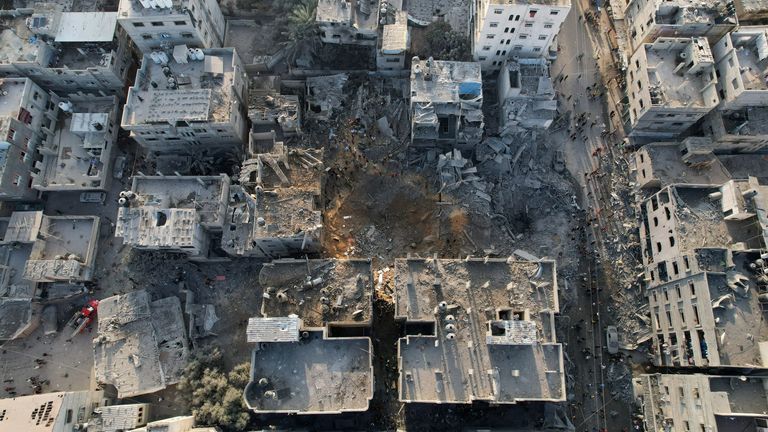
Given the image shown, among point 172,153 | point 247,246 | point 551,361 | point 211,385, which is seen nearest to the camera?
point 551,361

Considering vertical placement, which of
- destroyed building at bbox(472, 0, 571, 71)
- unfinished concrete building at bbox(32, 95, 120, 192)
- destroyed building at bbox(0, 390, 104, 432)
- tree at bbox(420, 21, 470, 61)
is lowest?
destroyed building at bbox(0, 390, 104, 432)

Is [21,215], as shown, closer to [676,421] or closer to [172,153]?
[172,153]

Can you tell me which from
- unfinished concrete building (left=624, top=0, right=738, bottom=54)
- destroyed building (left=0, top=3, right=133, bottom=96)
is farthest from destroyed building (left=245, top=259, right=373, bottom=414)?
unfinished concrete building (left=624, top=0, right=738, bottom=54)

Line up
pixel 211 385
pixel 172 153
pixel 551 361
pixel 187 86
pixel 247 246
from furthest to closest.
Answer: pixel 172 153 → pixel 187 86 → pixel 247 246 → pixel 211 385 → pixel 551 361

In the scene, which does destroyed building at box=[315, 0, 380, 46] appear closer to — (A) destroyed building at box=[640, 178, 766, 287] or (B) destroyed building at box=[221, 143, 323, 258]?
Answer: (B) destroyed building at box=[221, 143, 323, 258]

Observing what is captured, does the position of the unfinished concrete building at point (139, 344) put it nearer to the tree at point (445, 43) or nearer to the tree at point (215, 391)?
the tree at point (215, 391)

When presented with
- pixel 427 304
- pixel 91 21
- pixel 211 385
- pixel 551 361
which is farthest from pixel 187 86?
pixel 551 361

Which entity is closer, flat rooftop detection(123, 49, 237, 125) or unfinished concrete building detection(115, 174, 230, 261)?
unfinished concrete building detection(115, 174, 230, 261)
